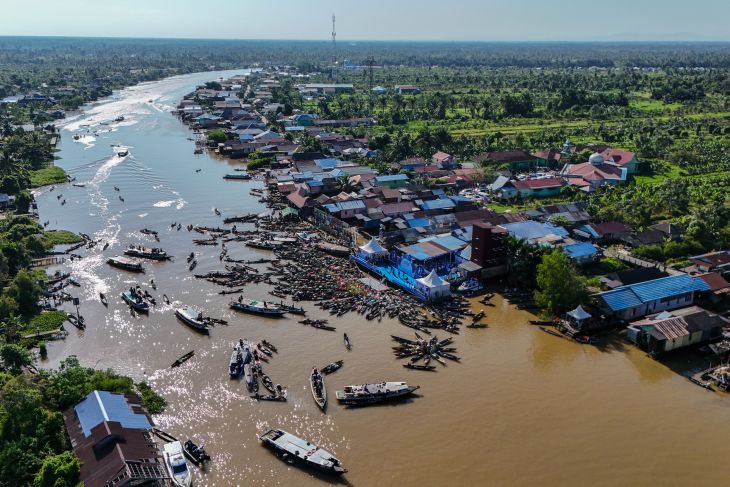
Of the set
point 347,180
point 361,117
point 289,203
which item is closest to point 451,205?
point 347,180

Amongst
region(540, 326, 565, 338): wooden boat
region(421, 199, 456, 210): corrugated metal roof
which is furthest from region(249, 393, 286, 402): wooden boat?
region(421, 199, 456, 210): corrugated metal roof

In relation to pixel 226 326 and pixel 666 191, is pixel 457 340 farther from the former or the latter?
pixel 666 191

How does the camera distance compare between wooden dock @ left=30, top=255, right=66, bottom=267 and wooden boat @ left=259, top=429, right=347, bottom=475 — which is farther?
wooden dock @ left=30, top=255, right=66, bottom=267

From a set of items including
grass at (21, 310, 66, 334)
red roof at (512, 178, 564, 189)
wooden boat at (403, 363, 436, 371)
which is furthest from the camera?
red roof at (512, 178, 564, 189)

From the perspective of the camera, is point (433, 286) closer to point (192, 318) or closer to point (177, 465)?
point (192, 318)

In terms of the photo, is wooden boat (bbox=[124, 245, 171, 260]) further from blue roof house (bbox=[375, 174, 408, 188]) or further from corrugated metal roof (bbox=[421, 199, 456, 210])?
blue roof house (bbox=[375, 174, 408, 188])
